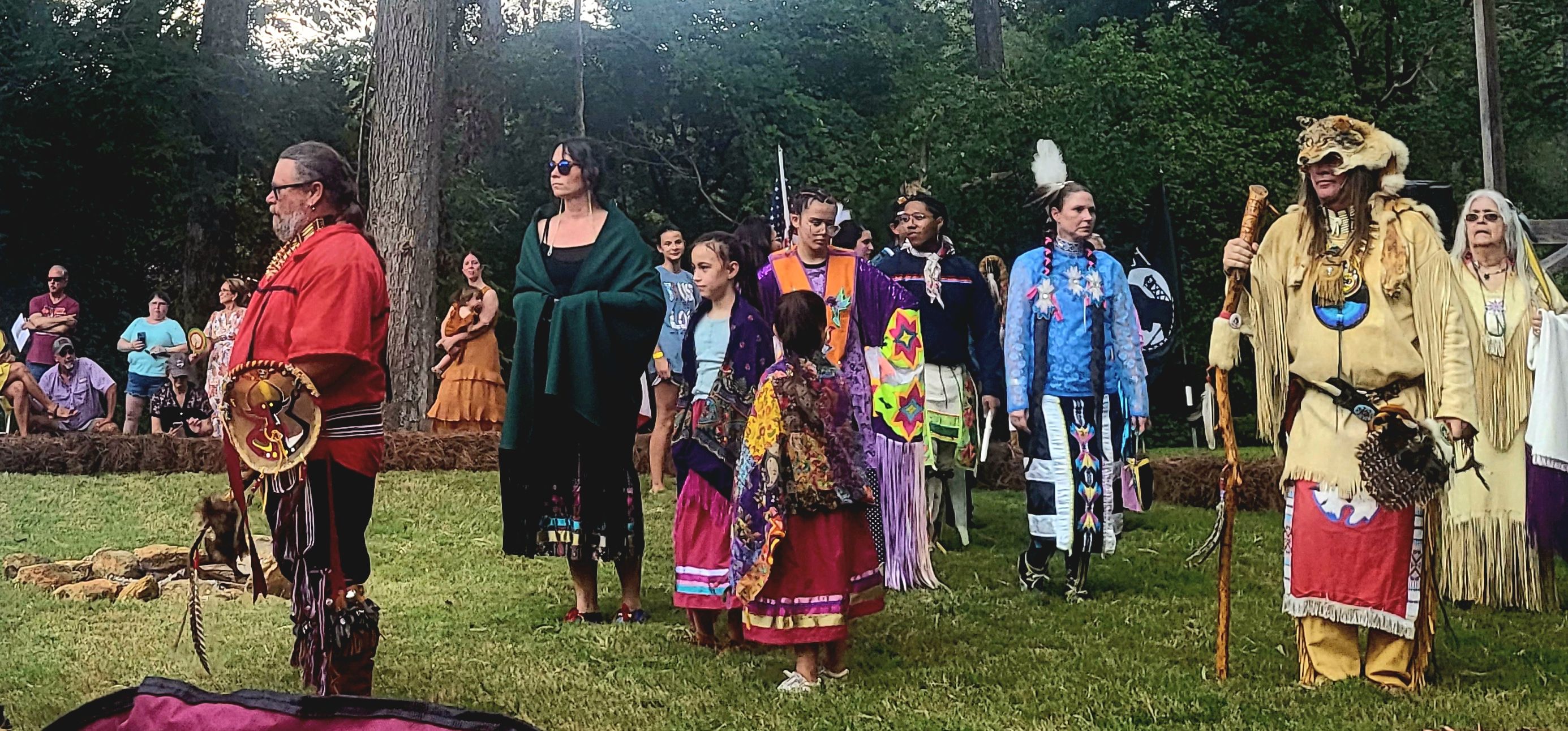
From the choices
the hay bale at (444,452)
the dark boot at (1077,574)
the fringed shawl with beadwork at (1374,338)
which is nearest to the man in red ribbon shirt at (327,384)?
the fringed shawl with beadwork at (1374,338)

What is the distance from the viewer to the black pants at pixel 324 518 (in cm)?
393

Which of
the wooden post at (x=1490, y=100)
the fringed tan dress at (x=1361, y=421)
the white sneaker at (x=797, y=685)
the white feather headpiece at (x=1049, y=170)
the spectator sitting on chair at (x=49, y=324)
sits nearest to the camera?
the fringed tan dress at (x=1361, y=421)

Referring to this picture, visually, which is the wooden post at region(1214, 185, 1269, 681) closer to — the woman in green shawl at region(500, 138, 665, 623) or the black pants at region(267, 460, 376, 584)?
the woman in green shawl at region(500, 138, 665, 623)

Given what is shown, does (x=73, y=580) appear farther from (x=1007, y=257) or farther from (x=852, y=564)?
(x=1007, y=257)

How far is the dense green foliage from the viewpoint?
15.0m

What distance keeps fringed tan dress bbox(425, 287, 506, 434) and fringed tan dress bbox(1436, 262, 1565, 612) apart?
6.41 meters

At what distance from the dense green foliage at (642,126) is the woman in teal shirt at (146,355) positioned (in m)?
3.25

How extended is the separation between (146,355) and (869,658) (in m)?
9.11

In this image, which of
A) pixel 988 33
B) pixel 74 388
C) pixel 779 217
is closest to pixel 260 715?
pixel 779 217

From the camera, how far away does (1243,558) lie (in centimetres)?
716

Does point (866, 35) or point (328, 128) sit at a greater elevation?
point (866, 35)

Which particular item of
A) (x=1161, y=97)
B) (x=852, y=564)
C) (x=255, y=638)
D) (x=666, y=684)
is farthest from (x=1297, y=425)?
(x=1161, y=97)

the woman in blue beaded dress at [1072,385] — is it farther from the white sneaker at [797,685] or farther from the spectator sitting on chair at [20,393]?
the spectator sitting on chair at [20,393]

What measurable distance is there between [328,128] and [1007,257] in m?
7.23
